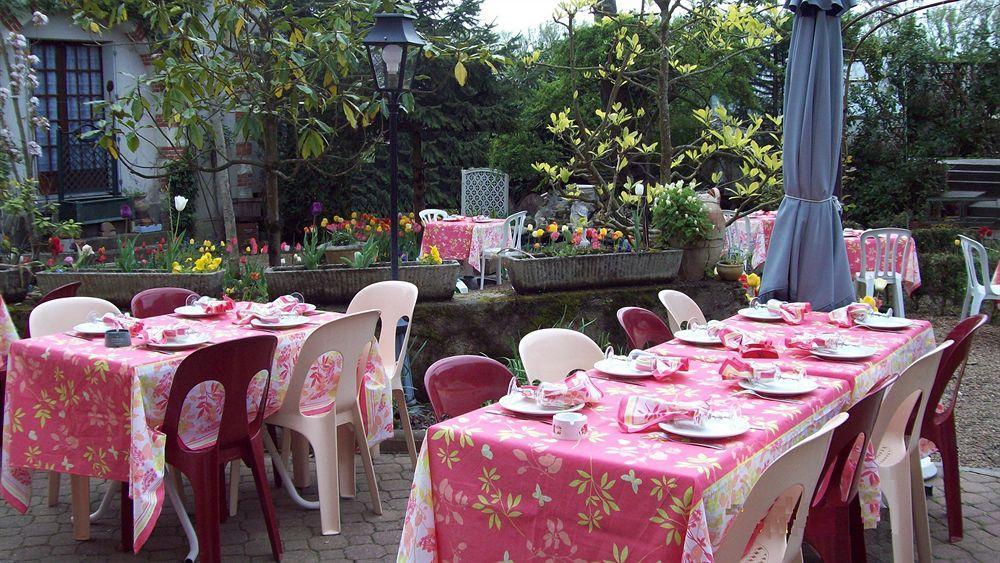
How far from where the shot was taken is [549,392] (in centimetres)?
267

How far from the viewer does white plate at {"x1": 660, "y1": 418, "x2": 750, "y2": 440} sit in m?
2.40

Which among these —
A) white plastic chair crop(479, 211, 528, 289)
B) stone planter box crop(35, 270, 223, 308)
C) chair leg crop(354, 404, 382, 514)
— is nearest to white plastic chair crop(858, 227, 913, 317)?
white plastic chair crop(479, 211, 528, 289)

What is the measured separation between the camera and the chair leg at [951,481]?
3.80 metres

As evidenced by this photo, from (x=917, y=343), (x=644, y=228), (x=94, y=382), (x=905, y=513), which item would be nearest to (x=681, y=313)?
(x=917, y=343)

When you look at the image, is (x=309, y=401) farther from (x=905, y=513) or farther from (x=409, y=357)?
(x=905, y=513)

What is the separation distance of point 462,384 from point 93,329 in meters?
1.81

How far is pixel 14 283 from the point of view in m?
5.87

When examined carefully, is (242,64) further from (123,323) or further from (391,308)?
(123,323)

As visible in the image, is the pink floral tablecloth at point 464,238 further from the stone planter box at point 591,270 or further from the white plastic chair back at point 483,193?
the white plastic chair back at point 483,193

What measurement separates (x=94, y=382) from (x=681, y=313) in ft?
9.00

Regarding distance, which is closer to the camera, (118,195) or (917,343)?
(917,343)

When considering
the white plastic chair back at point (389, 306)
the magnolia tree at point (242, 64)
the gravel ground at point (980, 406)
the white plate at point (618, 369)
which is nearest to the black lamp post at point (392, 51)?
the magnolia tree at point (242, 64)

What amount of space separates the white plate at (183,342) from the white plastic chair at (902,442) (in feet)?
8.52

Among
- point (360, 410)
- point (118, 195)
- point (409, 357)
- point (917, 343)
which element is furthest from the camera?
point (118, 195)
